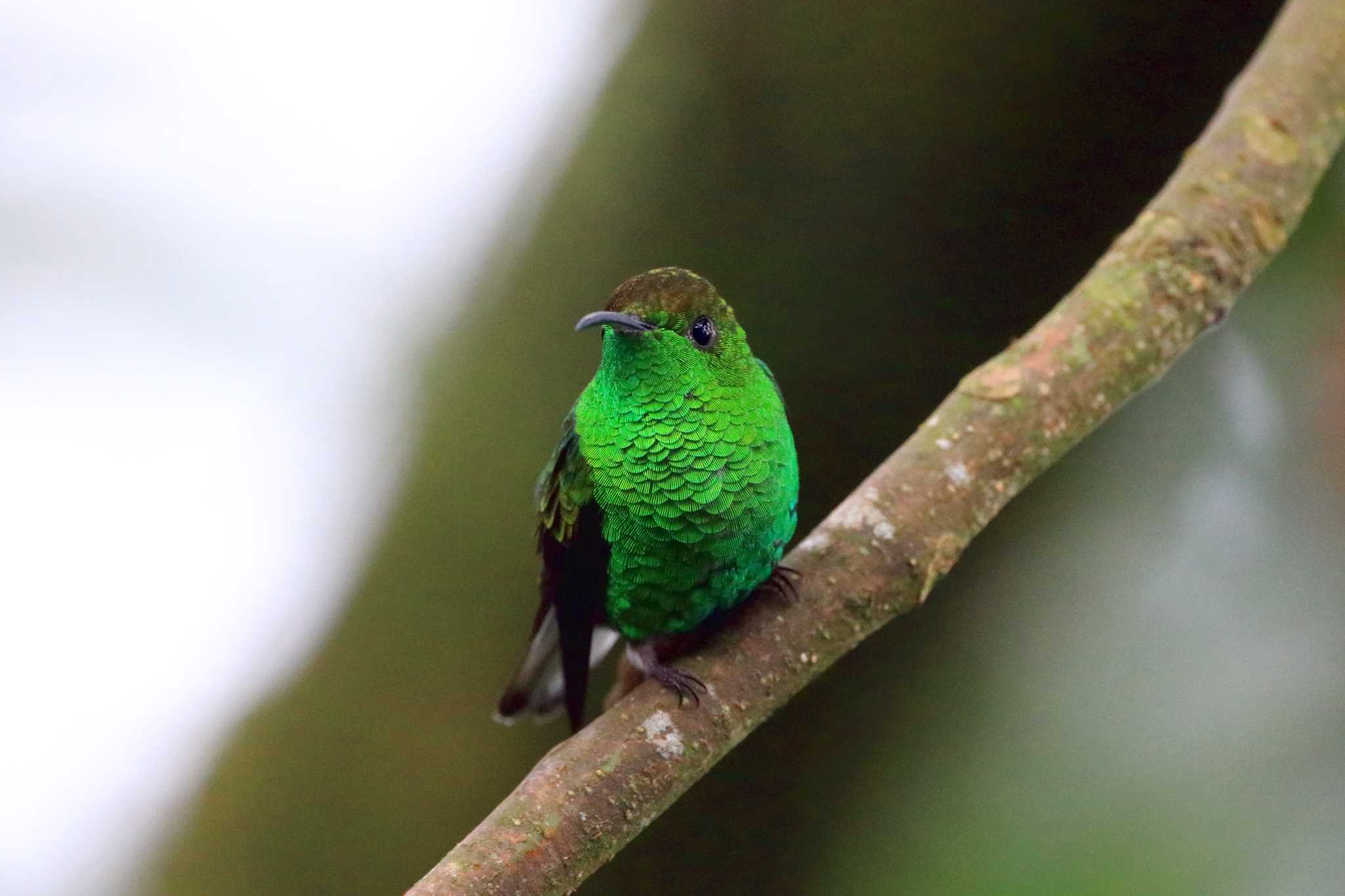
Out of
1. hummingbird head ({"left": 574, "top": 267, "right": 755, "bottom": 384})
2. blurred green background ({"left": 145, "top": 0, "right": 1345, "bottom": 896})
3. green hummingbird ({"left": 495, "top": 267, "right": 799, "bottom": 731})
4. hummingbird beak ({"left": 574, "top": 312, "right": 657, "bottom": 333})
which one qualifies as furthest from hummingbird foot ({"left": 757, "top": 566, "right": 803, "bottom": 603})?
blurred green background ({"left": 145, "top": 0, "right": 1345, "bottom": 896})

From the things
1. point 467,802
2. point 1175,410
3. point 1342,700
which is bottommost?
point 467,802

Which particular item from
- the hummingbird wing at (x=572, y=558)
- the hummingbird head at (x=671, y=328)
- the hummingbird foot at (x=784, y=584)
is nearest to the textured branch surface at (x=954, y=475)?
the hummingbird foot at (x=784, y=584)

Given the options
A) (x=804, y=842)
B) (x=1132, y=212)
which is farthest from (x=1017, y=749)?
(x=1132, y=212)

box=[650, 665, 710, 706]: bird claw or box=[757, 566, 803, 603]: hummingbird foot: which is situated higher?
box=[757, 566, 803, 603]: hummingbird foot

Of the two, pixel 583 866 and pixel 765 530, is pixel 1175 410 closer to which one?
pixel 765 530

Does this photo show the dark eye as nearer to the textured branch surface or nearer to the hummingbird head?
the hummingbird head

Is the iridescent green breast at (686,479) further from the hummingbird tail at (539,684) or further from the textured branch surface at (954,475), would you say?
the hummingbird tail at (539,684)

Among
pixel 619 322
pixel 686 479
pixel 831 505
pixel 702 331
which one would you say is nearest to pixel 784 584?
pixel 686 479

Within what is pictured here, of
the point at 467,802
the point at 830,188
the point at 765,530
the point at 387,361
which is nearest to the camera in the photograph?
the point at 765,530
